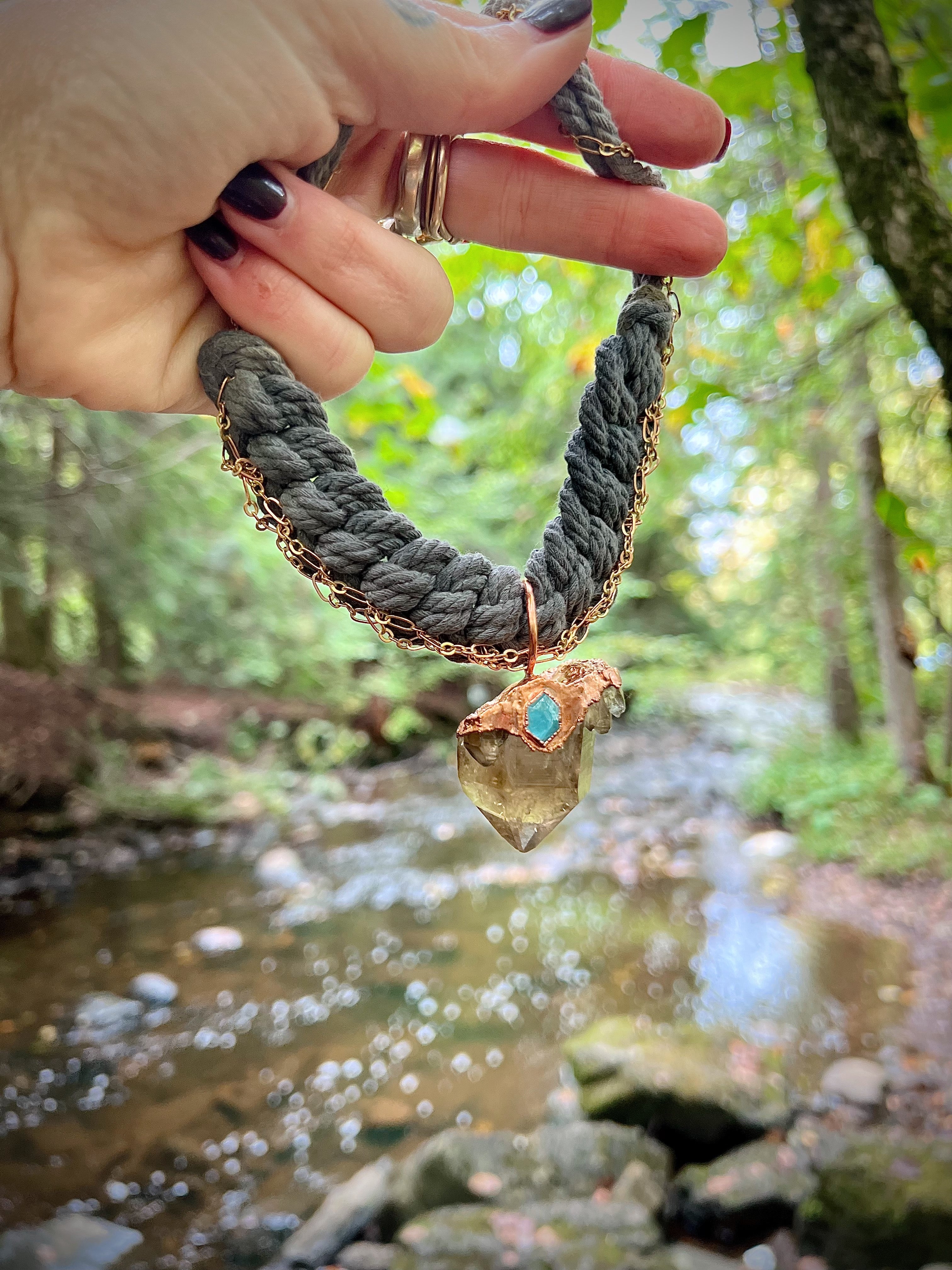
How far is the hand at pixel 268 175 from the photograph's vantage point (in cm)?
112

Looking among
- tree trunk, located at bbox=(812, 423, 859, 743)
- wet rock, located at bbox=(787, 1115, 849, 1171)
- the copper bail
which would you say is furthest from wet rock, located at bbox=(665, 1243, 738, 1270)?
tree trunk, located at bbox=(812, 423, 859, 743)

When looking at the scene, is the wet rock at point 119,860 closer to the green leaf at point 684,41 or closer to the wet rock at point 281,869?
the wet rock at point 281,869

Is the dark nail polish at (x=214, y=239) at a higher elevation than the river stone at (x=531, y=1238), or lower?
higher

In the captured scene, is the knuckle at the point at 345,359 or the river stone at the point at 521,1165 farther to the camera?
the river stone at the point at 521,1165

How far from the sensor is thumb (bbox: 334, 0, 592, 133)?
112cm

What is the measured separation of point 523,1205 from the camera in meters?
3.20

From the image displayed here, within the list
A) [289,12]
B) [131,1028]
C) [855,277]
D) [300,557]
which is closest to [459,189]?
[289,12]

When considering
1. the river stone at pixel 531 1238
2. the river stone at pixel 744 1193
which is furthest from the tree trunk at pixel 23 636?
the river stone at pixel 744 1193

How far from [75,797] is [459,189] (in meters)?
6.55

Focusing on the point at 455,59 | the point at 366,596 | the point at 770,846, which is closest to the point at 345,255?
the point at 455,59

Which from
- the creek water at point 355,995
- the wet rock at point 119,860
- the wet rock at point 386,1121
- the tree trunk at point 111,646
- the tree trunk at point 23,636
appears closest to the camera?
the creek water at point 355,995

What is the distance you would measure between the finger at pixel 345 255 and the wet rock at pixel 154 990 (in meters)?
4.29

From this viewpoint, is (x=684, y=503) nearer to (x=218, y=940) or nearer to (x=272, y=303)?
(x=218, y=940)

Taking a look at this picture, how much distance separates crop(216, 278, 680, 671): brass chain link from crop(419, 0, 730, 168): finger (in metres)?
0.35
